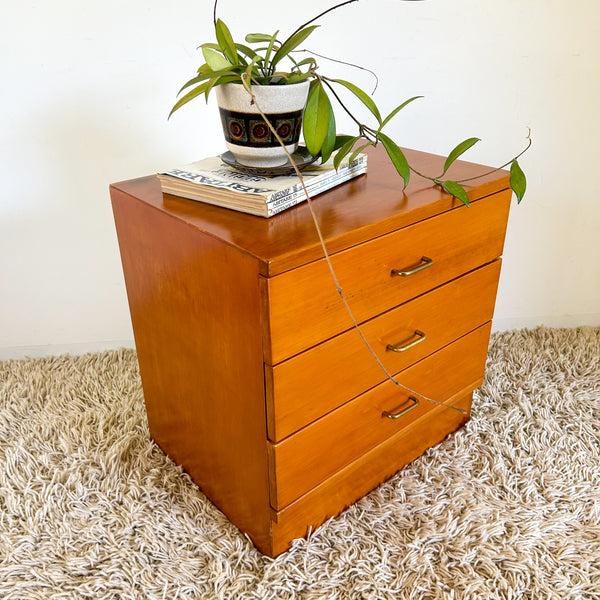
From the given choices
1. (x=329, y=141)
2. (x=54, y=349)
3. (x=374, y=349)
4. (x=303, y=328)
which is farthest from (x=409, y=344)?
(x=54, y=349)

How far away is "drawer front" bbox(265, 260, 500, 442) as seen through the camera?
0.79 m

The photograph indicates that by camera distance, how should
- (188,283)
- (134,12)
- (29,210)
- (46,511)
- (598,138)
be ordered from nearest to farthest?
(188,283)
(46,511)
(134,12)
(29,210)
(598,138)

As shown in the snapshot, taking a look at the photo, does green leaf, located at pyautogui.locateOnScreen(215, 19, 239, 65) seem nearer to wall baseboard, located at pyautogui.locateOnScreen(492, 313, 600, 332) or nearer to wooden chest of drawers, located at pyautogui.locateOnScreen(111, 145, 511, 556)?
wooden chest of drawers, located at pyautogui.locateOnScreen(111, 145, 511, 556)

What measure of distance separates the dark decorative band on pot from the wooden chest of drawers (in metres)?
0.12

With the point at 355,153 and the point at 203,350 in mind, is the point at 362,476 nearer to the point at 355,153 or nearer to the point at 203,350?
the point at 203,350

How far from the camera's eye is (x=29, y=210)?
1.32 m

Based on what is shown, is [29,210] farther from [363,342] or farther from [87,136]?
[363,342]

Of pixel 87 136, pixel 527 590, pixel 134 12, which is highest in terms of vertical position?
pixel 134 12

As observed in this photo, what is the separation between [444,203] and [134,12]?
0.78 meters

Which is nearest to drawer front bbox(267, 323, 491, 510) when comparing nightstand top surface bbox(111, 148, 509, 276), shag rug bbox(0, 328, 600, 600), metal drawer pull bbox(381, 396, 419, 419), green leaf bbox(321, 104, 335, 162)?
metal drawer pull bbox(381, 396, 419, 419)

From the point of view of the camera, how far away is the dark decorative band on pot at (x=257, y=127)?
833mm

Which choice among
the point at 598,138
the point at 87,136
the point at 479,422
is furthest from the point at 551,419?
the point at 87,136

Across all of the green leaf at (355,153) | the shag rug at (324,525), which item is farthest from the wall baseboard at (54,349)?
the green leaf at (355,153)

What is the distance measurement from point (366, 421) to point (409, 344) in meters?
0.15
